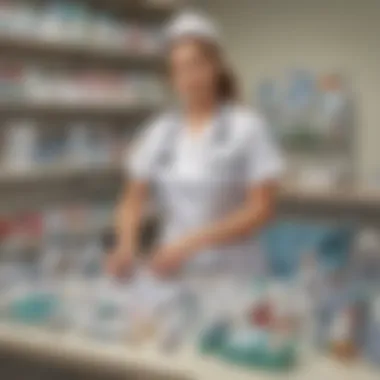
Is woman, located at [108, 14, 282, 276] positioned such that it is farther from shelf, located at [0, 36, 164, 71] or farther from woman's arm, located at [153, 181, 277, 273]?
shelf, located at [0, 36, 164, 71]

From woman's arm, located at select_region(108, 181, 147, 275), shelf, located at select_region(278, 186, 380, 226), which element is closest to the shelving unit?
shelf, located at select_region(278, 186, 380, 226)

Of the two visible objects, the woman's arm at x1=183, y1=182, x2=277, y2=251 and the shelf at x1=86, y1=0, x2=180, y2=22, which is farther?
the shelf at x1=86, y1=0, x2=180, y2=22

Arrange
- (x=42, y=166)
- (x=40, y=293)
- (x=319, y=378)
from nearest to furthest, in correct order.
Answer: (x=319, y=378) < (x=40, y=293) < (x=42, y=166)

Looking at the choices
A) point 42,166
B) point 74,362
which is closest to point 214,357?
point 74,362

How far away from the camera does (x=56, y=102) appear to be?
75.4 inches

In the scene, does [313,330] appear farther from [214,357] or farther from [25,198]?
[25,198]

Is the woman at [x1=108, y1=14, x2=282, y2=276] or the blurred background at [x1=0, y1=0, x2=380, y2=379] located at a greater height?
the blurred background at [x1=0, y1=0, x2=380, y2=379]

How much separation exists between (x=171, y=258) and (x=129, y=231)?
18 centimetres

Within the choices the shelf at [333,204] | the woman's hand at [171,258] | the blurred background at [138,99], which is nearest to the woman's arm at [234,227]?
the woman's hand at [171,258]

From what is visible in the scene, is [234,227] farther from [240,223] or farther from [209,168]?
[209,168]

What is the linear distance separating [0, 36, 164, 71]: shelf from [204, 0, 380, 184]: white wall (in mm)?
275

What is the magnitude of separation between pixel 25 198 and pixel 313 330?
3.75ft

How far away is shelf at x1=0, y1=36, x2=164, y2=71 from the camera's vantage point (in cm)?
183

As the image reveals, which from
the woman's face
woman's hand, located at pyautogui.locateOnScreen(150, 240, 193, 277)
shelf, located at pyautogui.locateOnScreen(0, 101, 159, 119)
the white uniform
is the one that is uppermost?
shelf, located at pyautogui.locateOnScreen(0, 101, 159, 119)
